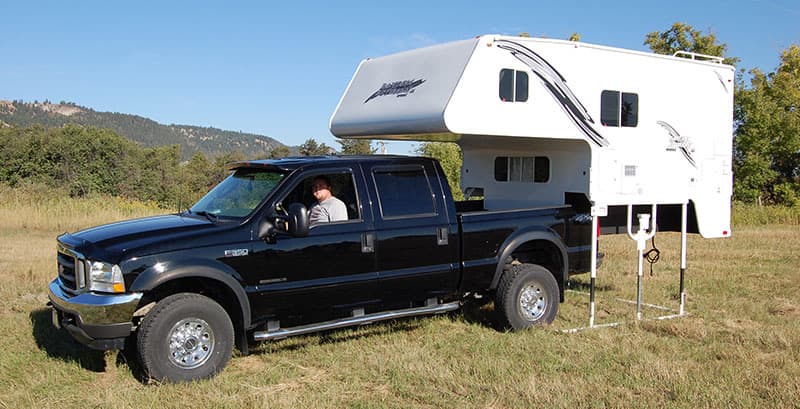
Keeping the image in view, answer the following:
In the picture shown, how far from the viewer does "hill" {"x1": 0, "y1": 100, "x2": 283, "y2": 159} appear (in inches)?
3809

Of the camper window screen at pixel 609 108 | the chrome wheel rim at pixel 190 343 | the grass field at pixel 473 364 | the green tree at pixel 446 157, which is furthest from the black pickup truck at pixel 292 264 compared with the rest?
the green tree at pixel 446 157

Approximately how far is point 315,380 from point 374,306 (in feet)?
3.51

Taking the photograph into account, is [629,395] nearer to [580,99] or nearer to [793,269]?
[580,99]

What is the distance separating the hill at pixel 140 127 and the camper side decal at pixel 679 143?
82.9 meters

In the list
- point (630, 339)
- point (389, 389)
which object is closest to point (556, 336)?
point (630, 339)

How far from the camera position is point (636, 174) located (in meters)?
8.09

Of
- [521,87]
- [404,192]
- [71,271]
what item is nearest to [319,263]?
[404,192]

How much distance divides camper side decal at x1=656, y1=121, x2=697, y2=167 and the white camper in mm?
12

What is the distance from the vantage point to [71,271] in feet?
19.1

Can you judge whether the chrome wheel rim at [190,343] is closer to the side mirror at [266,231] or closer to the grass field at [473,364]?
the grass field at [473,364]

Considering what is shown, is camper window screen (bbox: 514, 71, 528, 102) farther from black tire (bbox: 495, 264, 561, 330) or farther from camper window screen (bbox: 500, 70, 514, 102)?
black tire (bbox: 495, 264, 561, 330)

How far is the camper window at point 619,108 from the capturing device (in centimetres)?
799

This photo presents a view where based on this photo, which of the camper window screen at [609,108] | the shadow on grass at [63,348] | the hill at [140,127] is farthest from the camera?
the hill at [140,127]

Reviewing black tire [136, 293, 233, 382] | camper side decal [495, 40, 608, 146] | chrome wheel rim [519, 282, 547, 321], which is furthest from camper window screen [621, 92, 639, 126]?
black tire [136, 293, 233, 382]
